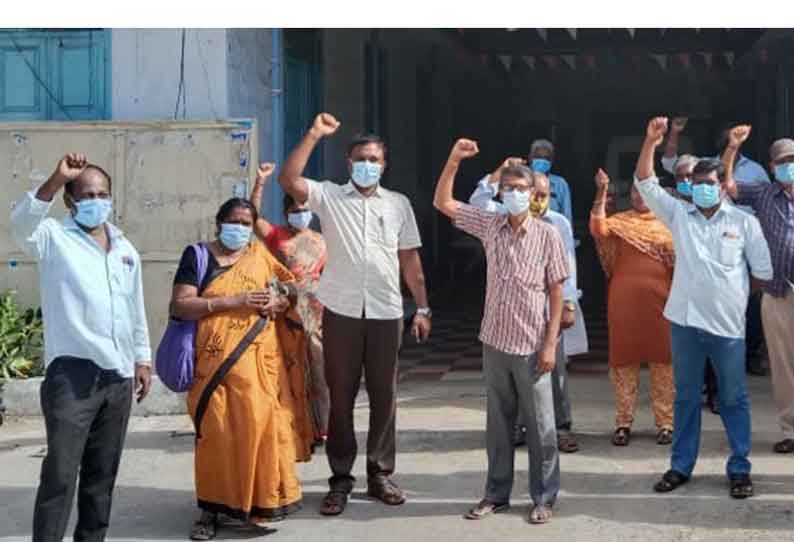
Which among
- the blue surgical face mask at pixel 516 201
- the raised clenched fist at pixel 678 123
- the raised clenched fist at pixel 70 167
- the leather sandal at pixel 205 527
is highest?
the raised clenched fist at pixel 678 123

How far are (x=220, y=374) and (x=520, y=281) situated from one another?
1.38 meters

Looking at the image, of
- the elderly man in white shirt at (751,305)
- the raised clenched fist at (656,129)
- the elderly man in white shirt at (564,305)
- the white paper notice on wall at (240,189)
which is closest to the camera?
the raised clenched fist at (656,129)

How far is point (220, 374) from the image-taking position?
204 inches

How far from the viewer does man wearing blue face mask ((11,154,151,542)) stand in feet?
14.9

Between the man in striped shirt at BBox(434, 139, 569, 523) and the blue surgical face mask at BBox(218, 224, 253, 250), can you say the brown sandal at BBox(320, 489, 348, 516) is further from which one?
the blue surgical face mask at BBox(218, 224, 253, 250)

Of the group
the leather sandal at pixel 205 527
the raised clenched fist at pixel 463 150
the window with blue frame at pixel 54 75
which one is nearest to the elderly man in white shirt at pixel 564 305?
the raised clenched fist at pixel 463 150

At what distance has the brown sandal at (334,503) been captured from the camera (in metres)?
5.55

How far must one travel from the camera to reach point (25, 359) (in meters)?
8.08

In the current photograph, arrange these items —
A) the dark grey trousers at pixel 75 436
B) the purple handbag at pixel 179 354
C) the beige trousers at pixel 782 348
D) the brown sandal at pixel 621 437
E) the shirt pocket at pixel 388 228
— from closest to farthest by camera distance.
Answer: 1. the dark grey trousers at pixel 75 436
2. the purple handbag at pixel 179 354
3. the shirt pocket at pixel 388 228
4. the beige trousers at pixel 782 348
5. the brown sandal at pixel 621 437

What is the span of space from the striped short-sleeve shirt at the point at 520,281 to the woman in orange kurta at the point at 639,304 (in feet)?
3.49

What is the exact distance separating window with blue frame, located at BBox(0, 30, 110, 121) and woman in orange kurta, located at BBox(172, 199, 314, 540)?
3.27 metres

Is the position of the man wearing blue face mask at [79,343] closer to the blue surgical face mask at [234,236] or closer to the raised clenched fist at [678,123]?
the blue surgical face mask at [234,236]

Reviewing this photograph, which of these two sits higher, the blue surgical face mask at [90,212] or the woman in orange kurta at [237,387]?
the blue surgical face mask at [90,212]
